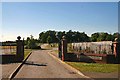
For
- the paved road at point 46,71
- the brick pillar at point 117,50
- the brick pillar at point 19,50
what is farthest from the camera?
the brick pillar at point 19,50

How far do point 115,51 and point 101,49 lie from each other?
11.3ft

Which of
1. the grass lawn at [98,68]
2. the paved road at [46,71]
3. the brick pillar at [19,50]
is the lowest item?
the paved road at [46,71]

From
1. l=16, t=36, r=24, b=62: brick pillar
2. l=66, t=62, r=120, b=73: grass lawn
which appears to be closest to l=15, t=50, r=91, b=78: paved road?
l=66, t=62, r=120, b=73: grass lawn

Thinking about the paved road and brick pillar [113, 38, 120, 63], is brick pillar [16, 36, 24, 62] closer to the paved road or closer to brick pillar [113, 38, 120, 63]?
the paved road

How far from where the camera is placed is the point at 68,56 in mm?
28516

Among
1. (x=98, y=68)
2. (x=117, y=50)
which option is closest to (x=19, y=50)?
(x=117, y=50)

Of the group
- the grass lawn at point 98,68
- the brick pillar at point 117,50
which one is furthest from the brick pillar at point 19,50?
the brick pillar at point 117,50

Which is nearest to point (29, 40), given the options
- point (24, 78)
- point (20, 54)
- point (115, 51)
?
point (20, 54)

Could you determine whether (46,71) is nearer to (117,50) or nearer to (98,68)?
(98,68)

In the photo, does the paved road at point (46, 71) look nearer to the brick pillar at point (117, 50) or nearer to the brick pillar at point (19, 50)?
the brick pillar at point (19, 50)

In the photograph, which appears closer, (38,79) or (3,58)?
(38,79)

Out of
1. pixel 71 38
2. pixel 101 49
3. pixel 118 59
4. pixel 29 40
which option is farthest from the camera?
pixel 71 38

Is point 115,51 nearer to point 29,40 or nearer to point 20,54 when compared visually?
point 20,54

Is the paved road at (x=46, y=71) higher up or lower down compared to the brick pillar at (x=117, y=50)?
lower down
